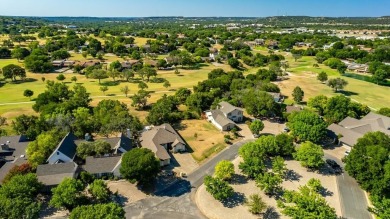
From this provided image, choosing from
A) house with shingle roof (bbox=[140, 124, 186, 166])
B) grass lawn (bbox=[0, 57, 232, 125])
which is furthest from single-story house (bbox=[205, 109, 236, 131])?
grass lawn (bbox=[0, 57, 232, 125])

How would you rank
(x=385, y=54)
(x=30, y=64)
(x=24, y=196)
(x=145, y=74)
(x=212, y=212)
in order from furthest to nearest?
(x=385, y=54), (x=30, y=64), (x=145, y=74), (x=212, y=212), (x=24, y=196)

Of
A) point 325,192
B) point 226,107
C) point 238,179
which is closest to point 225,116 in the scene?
point 226,107

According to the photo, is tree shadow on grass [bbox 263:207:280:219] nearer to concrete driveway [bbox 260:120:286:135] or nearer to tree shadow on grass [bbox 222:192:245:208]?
tree shadow on grass [bbox 222:192:245:208]

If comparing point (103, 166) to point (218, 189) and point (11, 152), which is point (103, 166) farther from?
point (218, 189)

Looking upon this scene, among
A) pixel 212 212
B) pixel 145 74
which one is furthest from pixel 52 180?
pixel 145 74

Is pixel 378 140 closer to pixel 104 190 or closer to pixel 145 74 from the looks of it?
pixel 104 190
